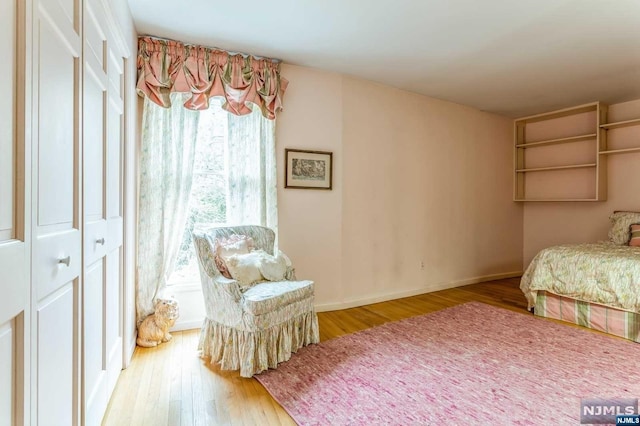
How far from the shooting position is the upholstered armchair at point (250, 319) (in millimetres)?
2041

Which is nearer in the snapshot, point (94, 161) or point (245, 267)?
point (94, 161)

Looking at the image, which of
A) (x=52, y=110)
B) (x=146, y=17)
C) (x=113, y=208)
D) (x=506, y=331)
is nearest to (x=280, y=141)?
(x=146, y=17)

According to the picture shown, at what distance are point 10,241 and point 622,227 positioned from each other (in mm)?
5198

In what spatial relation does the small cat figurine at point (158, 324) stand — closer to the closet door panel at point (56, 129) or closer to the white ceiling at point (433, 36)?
the closet door panel at point (56, 129)

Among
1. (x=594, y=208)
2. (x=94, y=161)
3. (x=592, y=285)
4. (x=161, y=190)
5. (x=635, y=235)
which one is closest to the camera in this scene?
(x=94, y=161)

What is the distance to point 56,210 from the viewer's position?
1.07m

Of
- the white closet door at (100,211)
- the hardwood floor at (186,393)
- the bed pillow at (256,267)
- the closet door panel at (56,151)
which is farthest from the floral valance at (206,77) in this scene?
the hardwood floor at (186,393)

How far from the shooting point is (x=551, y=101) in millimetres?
4125

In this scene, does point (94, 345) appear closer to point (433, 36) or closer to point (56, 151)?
point (56, 151)

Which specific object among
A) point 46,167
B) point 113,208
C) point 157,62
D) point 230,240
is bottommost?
point 230,240

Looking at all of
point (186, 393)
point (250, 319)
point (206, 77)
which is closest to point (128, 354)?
point (186, 393)

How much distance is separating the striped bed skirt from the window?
294cm

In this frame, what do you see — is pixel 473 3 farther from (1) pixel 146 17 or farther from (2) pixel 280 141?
(1) pixel 146 17

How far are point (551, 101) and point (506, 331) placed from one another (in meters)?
3.21
